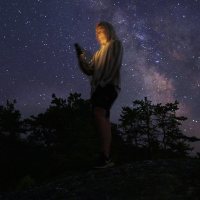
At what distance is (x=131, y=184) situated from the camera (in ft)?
16.6

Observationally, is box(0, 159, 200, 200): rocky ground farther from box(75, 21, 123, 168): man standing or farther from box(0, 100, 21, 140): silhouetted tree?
box(0, 100, 21, 140): silhouetted tree

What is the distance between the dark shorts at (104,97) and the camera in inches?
232

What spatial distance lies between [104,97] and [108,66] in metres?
0.44

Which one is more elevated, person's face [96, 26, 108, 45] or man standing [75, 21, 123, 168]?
person's face [96, 26, 108, 45]

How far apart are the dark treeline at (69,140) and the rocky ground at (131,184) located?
19121 mm

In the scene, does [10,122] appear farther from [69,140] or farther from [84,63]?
[84,63]

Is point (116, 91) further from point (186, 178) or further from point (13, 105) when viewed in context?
point (13, 105)

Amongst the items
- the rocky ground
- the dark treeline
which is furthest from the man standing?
the dark treeline

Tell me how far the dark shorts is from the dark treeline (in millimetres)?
19279

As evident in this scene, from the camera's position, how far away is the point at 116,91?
606 cm

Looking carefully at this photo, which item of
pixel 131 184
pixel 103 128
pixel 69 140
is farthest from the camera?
pixel 69 140

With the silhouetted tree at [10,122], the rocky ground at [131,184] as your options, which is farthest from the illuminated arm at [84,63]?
the silhouetted tree at [10,122]

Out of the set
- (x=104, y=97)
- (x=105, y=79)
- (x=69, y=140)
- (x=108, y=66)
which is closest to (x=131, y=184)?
(x=104, y=97)

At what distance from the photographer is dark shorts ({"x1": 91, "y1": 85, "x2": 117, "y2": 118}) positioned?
5.89 metres
